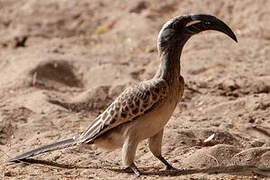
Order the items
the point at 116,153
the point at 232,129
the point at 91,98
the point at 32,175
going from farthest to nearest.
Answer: the point at 91,98, the point at 232,129, the point at 116,153, the point at 32,175

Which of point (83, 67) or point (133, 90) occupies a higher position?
point (133, 90)

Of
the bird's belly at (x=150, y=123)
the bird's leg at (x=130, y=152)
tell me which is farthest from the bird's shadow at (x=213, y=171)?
the bird's belly at (x=150, y=123)

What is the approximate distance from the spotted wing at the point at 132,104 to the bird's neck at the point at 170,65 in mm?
64

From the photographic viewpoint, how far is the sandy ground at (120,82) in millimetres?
4438

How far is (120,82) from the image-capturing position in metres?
7.02

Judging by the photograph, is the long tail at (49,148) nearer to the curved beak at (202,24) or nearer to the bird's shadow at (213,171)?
the bird's shadow at (213,171)

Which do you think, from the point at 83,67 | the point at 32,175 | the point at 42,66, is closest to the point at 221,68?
the point at 83,67

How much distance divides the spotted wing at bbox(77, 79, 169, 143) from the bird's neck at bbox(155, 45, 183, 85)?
64 millimetres

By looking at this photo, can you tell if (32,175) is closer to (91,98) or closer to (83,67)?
(91,98)

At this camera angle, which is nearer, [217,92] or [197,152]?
[197,152]

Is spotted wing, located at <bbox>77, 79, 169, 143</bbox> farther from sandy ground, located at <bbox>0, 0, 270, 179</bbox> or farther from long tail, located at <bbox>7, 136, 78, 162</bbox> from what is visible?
sandy ground, located at <bbox>0, 0, 270, 179</bbox>

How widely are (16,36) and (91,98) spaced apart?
12.5ft

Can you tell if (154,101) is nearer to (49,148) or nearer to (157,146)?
(157,146)

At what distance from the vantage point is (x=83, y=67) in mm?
7750
